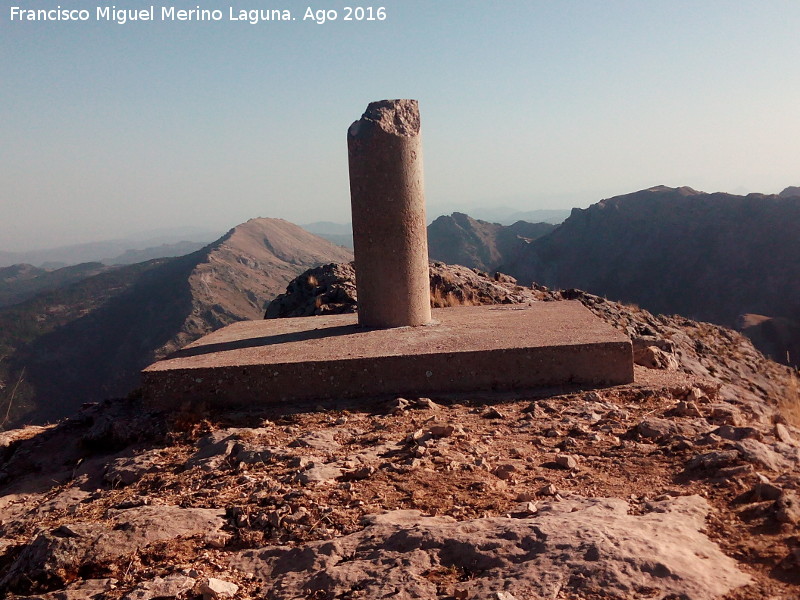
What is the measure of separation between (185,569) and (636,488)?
275 cm

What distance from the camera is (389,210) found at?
7.68 meters

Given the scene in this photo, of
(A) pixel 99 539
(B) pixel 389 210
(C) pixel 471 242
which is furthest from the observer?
(C) pixel 471 242

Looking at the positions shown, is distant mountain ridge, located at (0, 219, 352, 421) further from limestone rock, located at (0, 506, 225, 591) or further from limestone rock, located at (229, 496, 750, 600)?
limestone rock, located at (229, 496, 750, 600)

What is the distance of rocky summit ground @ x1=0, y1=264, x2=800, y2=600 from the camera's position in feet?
9.99

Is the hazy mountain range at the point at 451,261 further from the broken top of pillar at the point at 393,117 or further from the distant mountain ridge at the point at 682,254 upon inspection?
the broken top of pillar at the point at 393,117

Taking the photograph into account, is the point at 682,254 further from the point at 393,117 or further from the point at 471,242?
the point at 393,117

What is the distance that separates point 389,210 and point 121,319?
3307 centimetres

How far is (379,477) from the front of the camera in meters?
4.52

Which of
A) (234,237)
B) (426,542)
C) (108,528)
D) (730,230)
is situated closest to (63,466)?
(108,528)

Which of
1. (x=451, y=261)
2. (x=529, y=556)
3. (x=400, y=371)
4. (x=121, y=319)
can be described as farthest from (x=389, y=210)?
(x=451, y=261)

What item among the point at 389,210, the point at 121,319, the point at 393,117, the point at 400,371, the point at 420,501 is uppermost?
the point at 393,117

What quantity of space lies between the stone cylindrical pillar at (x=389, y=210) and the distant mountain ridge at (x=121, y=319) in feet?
68.3

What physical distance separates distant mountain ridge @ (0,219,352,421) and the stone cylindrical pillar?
20.8 metres

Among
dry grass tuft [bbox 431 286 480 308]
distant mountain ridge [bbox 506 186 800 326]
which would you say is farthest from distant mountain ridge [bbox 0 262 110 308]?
dry grass tuft [bbox 431 286 480 308]
